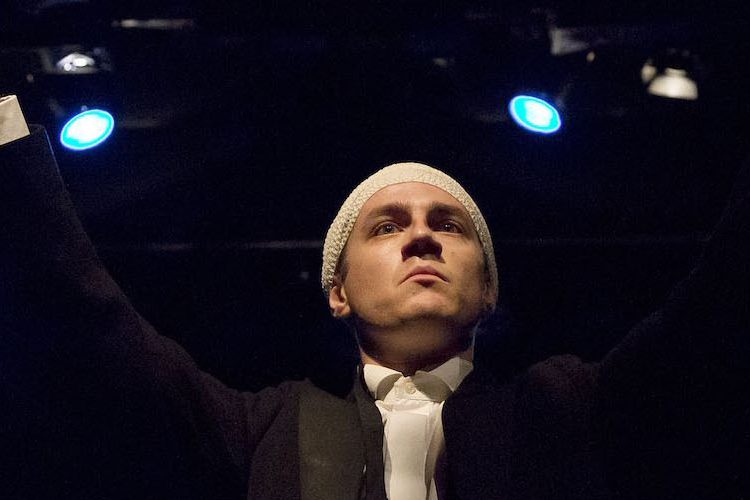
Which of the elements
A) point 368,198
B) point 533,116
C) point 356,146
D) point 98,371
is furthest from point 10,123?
point 533,116

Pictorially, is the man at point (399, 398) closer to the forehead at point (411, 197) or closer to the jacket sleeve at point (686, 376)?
the jacket sleeve at point (686, 376)

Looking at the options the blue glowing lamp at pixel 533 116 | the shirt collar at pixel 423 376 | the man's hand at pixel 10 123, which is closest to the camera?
the man's hand at pixel 10 123

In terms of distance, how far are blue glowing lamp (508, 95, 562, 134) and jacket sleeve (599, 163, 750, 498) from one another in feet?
3.76

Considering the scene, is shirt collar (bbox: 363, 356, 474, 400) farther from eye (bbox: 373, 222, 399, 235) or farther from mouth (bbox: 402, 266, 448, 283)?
eye (bbox: 373, 222, 399, 235)

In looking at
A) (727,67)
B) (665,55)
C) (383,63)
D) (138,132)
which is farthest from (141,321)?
(727,67)

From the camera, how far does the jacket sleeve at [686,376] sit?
150 cm

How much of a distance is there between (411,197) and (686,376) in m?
0.91

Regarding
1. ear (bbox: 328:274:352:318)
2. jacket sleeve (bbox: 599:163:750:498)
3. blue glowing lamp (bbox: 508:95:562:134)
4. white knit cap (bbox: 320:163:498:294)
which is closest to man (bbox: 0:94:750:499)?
jacket sleeve (bbox: 599:163:750:498)

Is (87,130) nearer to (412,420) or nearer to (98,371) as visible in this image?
(98,371)

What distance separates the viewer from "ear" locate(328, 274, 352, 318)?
7.15 ft

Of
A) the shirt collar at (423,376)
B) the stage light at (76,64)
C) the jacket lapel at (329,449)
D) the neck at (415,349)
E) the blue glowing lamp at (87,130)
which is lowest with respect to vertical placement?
the jacket lapel at (329,449)

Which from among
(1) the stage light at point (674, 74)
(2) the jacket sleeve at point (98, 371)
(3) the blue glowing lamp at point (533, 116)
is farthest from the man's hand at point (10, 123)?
(1) the stage light at point (674, 74)

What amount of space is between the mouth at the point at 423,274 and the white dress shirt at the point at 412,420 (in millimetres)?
228

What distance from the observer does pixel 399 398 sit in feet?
6.14
